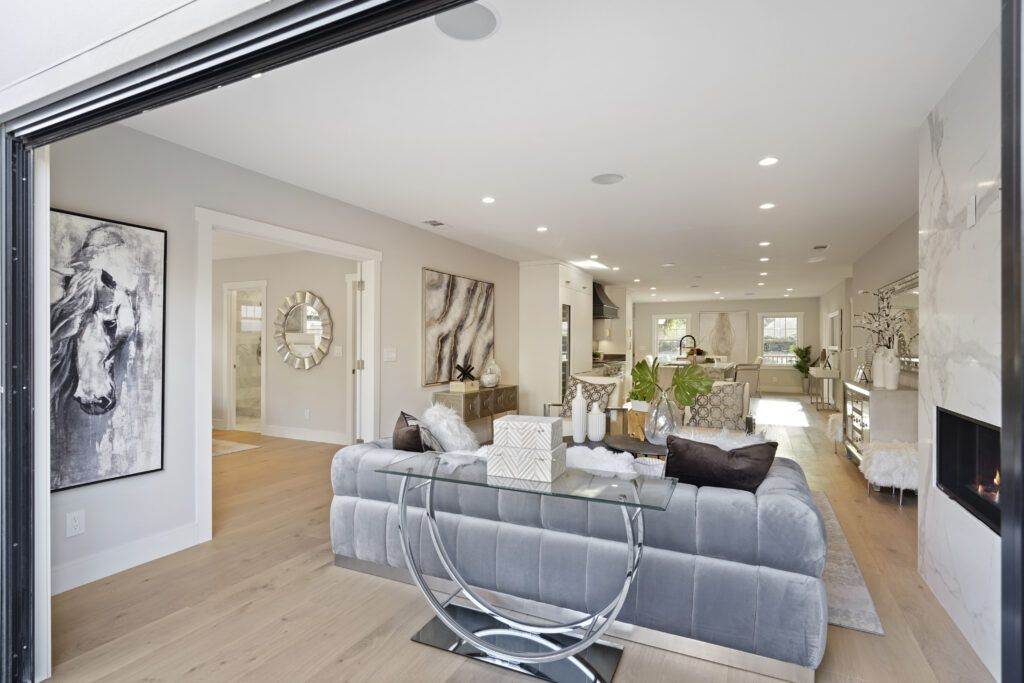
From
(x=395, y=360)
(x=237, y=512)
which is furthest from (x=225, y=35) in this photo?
(x=395, y=360)

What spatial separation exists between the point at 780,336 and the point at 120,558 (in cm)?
1433

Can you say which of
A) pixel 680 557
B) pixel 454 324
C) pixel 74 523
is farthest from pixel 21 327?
pixel 454 324

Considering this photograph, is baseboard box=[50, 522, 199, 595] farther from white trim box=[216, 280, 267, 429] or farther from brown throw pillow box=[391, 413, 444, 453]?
white trim box=[216, 280, 267, 429]

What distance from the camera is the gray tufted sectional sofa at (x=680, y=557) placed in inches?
76.2

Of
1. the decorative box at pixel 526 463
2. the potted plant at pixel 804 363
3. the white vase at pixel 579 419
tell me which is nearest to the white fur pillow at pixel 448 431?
the white vase at pixel 579 419

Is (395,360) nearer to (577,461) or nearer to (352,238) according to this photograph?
(352,238)

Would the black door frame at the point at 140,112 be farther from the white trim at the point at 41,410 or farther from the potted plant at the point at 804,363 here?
the potted plant at the point at 804,363

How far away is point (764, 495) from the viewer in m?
2.04

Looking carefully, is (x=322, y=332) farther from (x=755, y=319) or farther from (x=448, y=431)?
(x=755, y=319)

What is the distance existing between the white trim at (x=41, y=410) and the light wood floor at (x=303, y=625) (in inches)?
10.3

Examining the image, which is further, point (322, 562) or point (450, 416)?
point (450, 416)

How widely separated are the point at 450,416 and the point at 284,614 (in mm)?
1383

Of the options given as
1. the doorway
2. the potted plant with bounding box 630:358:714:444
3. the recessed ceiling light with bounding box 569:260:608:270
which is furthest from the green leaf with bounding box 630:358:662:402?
the doorway

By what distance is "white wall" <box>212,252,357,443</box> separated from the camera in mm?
6547
